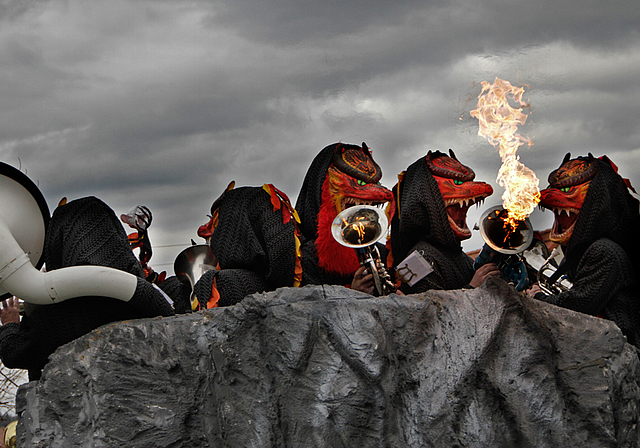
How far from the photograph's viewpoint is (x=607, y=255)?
4.49m

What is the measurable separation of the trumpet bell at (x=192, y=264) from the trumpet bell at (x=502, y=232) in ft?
8.39

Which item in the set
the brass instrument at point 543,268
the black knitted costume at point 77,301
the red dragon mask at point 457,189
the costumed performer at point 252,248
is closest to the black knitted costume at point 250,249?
the costumed performer at point 252,248

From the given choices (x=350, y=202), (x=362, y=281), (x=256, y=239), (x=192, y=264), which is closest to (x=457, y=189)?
(x=350, y=202)

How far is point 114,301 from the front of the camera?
358cm

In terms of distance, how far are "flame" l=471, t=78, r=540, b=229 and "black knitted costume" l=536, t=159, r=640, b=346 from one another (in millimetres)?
518

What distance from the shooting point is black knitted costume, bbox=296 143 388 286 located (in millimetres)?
4656

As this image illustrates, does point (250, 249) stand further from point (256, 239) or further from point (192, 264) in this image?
point (192, 264)

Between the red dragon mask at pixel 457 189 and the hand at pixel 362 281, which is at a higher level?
the red dragon mask at pixel 457 189

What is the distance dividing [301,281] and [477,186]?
63.9 inches

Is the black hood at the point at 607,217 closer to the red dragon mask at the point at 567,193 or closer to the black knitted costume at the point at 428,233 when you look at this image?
the red dragon mask at the point at 567,193

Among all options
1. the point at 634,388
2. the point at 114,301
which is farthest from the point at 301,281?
the point at 634,388

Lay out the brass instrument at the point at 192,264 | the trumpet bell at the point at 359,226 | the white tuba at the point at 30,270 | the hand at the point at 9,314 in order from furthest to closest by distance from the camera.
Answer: the hand at the point at 9,314 → the brass instrument at the point at 192,264 → the trumpet bell at the point at 359,226 → the white tuba at the point at 30,270

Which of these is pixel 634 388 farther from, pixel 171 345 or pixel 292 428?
pixel 171 345

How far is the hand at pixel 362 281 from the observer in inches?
171
